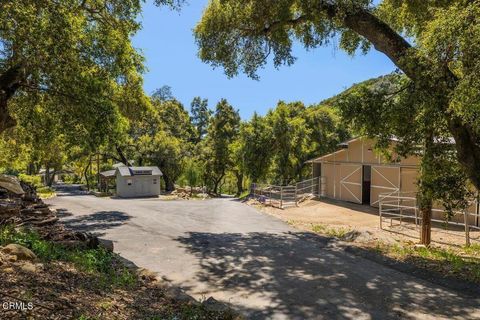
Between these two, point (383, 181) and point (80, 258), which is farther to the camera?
point (383, 181)

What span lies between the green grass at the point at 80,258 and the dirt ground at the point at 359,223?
27.9ft

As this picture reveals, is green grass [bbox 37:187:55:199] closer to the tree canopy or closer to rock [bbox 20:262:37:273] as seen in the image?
the tree canopy

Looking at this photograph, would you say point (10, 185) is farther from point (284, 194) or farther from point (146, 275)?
point (284, 194)

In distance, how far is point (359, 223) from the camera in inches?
699

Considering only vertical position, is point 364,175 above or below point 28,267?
above

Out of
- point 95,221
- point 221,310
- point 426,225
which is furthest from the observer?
point 95,221

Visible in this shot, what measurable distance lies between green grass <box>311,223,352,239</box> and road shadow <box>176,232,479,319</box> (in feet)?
7.58

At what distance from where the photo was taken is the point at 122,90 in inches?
525

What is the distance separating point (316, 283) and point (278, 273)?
3.69 ft

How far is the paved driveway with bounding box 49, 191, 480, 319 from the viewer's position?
6.28m

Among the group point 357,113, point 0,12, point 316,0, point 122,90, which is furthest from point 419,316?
point 122,90

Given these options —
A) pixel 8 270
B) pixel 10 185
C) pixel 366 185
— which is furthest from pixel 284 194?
pixel 8 270

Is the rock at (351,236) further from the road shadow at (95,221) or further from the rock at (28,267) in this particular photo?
the rock at (28,267)

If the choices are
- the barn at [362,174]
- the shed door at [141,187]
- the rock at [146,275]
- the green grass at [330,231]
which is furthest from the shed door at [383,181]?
the shed door at [141,187]
